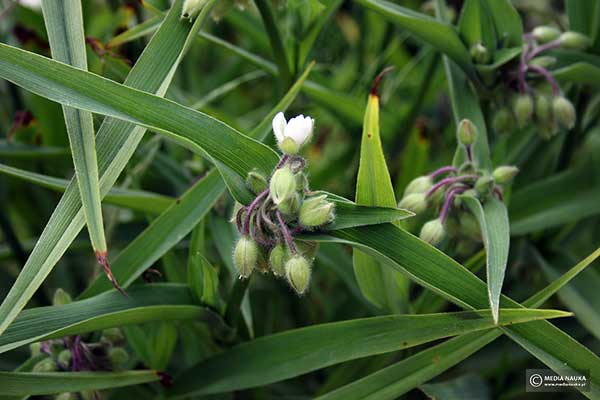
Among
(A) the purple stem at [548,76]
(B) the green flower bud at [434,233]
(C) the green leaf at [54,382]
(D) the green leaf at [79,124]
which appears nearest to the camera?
(D) the green leaf at [79,124]

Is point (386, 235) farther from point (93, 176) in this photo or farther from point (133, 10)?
point (133, 10)

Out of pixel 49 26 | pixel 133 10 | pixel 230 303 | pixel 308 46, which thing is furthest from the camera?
pixel 133 10

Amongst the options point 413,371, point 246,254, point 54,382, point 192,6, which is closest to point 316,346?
point 413,371

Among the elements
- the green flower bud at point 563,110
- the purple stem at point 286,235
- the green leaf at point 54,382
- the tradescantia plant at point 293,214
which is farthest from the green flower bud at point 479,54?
the green leaf at point 54,382

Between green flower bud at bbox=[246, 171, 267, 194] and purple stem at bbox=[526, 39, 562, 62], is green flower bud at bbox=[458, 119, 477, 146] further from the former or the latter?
green flower bud at bbox=[246, 171, 267, 194]

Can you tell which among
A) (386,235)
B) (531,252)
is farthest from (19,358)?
(531,252)

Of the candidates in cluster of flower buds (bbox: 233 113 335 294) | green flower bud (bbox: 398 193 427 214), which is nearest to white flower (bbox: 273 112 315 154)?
cluster of flower buds (bbox: 233 113 335 294)

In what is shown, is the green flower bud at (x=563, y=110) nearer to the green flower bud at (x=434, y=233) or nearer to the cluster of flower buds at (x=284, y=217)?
the green flower bud at (x=434, y=233)
